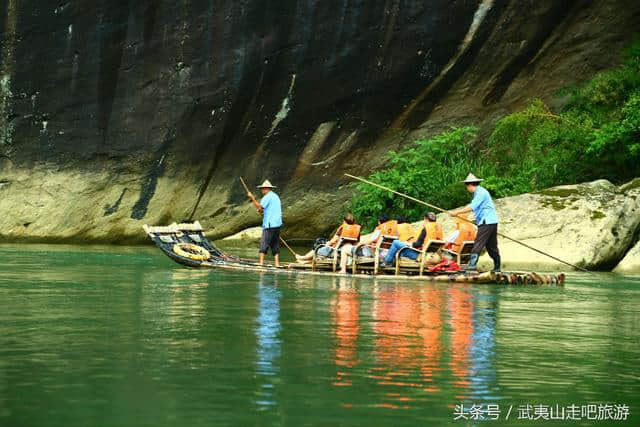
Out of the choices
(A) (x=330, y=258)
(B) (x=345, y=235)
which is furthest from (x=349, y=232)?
(A) (x=330, y=258)

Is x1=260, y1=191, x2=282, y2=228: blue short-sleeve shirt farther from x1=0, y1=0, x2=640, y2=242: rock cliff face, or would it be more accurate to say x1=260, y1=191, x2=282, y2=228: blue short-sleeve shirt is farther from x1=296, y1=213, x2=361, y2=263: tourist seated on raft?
x1=0, y1=0, x2=640, y2=242: rock cliff face

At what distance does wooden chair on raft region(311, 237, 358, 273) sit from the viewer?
17797 mm

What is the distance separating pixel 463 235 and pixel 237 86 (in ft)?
45.8

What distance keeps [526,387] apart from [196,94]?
2349cm

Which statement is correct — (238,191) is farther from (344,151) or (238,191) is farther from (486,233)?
(486,233)

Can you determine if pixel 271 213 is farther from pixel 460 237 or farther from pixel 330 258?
pixel 460 237

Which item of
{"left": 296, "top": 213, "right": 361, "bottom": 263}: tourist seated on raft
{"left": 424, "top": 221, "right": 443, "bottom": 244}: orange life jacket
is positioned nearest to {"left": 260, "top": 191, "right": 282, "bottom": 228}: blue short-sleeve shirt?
{"left": 296, "top": 213, "right": 361, "bottom": 263}: tourist seated on raft

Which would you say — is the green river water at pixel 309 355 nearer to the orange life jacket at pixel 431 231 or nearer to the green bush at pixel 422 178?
the orange life jacket at pixel 431 231

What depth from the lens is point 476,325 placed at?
10.7 m

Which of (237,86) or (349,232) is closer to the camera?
(349,232)

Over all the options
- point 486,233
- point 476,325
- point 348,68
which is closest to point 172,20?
point 348,68

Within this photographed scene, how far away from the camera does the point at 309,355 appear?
27.9 ft

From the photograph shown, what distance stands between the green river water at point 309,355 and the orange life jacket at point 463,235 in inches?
96.7

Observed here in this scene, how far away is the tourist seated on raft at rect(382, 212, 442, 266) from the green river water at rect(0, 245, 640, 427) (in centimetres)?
218
